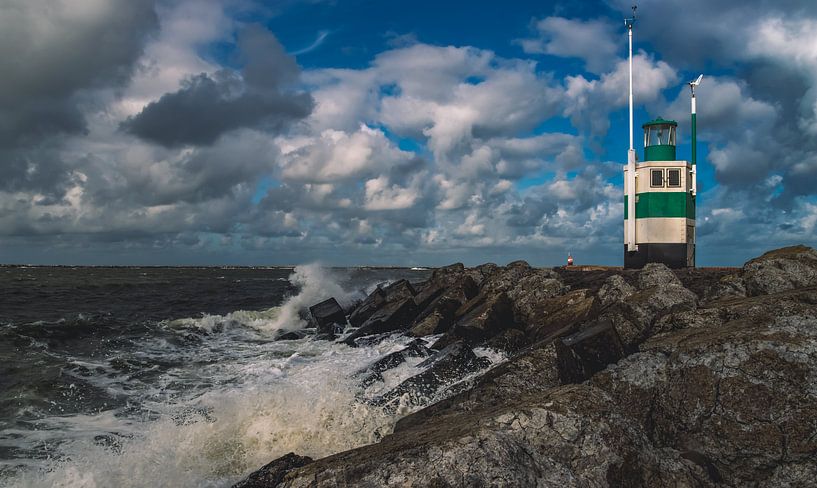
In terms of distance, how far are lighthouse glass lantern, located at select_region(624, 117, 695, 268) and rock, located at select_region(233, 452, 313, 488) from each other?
2135 cm

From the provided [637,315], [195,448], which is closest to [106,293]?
[195,448]

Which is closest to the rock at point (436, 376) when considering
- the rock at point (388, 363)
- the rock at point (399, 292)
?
the rock at point (388, 363)

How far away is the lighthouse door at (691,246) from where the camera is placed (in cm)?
2334

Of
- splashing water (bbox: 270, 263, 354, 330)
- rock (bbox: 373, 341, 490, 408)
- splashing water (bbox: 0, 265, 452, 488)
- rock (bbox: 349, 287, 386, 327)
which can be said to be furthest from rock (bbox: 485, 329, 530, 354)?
splashing water (bbox: 270, 263, 354, 330)

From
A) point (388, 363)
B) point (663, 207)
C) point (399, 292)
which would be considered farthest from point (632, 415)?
point (663, 207)

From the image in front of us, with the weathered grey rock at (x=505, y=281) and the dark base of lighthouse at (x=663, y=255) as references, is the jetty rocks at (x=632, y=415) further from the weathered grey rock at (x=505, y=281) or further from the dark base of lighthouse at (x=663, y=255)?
the dark base of lighthouse at (x=663, y=255)

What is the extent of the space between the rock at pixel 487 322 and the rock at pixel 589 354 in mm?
4333

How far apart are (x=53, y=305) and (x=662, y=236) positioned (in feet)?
93.6

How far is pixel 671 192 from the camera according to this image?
2286 cm

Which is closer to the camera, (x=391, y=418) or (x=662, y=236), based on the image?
(x=391, y=418)

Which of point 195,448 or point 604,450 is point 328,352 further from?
point 604,450

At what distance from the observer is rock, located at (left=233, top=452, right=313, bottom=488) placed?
14.3 ft

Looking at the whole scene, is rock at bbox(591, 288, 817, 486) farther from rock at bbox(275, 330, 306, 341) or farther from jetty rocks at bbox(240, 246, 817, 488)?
rock at bbox(275, 330, 306, 341)

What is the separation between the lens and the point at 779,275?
9352mm
